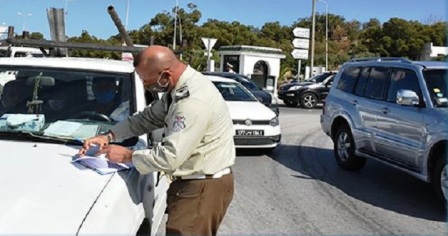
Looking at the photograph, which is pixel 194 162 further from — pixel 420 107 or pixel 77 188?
pixel 420 107

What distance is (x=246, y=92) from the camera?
10367 mm

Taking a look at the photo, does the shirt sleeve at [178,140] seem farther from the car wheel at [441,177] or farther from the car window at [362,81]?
the car window at [362,81]

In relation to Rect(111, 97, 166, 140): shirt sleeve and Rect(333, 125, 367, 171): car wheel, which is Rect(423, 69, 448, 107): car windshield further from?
Rect(111, 97, 166, 140): shirt sleeve

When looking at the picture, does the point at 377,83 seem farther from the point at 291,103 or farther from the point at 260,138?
the point at 291,103

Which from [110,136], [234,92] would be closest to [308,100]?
[234,92]

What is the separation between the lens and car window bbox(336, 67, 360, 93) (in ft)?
26.6

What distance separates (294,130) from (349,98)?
4.93 m

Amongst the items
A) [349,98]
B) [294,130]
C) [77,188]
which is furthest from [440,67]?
[294,130]

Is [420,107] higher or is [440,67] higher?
[440,67]

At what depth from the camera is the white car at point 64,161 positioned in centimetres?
205

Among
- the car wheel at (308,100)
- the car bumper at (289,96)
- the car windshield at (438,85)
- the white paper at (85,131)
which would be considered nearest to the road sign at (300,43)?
the car bumper at (289,96)

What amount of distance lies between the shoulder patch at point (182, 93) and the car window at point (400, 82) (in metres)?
4.52

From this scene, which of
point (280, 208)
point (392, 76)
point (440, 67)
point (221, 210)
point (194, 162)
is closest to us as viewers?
point (194, 162)

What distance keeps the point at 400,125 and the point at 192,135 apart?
4549 millimetres
